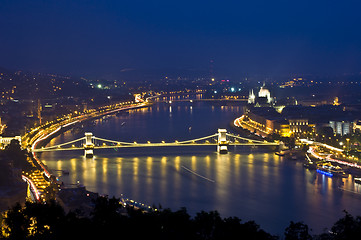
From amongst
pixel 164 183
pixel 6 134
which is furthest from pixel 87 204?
pixel 6 134

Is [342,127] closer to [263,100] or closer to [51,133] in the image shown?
[51,133]

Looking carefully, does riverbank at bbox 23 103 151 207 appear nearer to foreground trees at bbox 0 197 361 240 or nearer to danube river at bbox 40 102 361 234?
danube river at bbox 40 102 361 234

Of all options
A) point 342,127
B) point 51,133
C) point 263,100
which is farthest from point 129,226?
point 263,100

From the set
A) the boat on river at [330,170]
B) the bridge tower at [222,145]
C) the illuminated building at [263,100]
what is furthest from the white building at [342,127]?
the illuminated building at [263,100]

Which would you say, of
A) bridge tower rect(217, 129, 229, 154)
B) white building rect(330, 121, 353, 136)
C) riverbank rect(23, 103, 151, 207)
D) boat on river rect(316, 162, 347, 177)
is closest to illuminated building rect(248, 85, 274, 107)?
riverbank rect(23, 103, 151, 207)

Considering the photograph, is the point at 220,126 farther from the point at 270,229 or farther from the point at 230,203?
the point at 270,229
